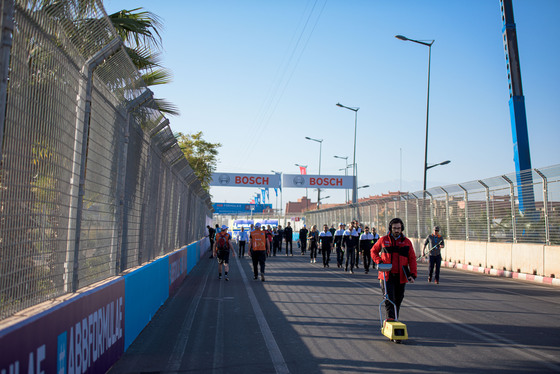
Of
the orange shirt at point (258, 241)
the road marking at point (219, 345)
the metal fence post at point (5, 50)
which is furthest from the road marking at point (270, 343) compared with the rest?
the orange shirt at point (258, 241)

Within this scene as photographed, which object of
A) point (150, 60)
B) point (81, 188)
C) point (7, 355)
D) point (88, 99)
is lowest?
point (7, 355)

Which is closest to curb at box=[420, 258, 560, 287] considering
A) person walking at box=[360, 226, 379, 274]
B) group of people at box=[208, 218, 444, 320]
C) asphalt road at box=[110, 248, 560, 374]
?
asphalt road at box=[110, 248, 560, 374]

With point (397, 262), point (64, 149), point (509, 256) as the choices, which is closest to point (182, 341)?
point (397, 262)

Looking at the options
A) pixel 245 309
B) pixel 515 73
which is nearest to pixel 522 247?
pixel 515 73

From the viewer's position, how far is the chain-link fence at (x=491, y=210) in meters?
17.9

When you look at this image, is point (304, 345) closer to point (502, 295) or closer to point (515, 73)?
point (502, 295)

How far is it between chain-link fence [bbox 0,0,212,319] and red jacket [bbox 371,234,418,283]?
354cm

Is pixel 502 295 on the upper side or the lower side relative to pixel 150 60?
lower

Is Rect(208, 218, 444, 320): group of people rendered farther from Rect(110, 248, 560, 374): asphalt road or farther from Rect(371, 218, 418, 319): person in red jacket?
Rect(110, 248, 560, 374): asphalt road

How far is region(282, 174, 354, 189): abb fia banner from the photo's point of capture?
51.5 metres

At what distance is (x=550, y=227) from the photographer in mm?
17750

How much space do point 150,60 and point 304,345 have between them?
6.76 metres

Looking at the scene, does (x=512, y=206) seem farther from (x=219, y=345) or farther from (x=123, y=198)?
(x=123, y=198)

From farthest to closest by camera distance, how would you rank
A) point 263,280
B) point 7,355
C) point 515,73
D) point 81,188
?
point 515,73
point 263,280
point 81,188
point 7,355
